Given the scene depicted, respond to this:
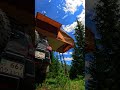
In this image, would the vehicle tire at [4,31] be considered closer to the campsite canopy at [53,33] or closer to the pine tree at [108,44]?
the pine tree at [108,44]

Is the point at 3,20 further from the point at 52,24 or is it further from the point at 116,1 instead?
the point at 52,24

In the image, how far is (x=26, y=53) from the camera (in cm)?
601

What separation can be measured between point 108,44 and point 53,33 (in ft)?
29.5

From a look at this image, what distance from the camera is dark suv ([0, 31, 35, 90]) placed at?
18.3ft

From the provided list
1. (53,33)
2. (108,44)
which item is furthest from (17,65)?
(53,33)

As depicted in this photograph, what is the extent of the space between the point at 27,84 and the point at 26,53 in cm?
51

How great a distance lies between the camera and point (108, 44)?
6832 mm

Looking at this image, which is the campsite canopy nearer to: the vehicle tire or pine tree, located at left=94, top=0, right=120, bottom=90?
pine tree, located at left=94, top=0, right=120, bottom=90

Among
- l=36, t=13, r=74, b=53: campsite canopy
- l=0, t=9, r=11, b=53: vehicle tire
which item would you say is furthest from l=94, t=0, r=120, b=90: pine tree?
l=36, t=13, r=74, b=53: campsite canopy

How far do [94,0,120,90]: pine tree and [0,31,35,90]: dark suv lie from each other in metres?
1.42

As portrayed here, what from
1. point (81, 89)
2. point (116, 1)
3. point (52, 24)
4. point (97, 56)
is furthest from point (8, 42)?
point (52, 24)

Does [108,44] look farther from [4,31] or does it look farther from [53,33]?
[53,33]

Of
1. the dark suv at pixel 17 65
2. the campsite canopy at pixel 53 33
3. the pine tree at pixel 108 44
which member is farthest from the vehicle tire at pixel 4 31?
the campsite canopy at pixel 53 33

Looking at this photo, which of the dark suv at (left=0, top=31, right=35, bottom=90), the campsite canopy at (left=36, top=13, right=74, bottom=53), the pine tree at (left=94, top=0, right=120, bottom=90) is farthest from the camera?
the campsite canopy at (left=36, top=13, right=74, bottom=53)
